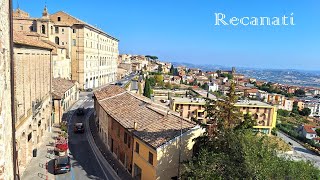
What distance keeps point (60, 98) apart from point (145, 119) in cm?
1926

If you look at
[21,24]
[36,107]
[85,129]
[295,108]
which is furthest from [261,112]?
[295,108]

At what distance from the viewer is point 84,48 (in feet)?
253

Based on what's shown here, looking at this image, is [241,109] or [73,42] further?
[73,42]

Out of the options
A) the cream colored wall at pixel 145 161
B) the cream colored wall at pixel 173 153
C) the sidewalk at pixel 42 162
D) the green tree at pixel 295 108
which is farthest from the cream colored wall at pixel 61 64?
the green tree at pixel 295 108

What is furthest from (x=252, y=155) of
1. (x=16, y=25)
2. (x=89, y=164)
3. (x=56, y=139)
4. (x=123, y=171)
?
(x=16, y=25)

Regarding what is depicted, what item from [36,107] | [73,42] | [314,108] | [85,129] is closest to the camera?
[36,107]

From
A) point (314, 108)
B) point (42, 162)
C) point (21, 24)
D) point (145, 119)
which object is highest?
point (21, 24)

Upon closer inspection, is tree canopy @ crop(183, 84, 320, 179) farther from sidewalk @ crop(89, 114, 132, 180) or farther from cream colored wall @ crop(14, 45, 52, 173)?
cream colored wall @ crop(14, 45, 52, 173)

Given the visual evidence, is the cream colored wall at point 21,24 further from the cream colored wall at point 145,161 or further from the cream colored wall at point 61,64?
the cream colored wall at point 145,161

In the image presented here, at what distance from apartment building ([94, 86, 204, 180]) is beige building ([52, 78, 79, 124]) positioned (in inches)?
458

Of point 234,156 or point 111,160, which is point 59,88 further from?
point 234,156

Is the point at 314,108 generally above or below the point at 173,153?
below

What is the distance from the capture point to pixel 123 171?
2628 cm

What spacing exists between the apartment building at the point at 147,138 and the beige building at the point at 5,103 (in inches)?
444
